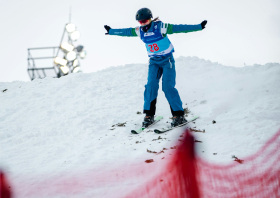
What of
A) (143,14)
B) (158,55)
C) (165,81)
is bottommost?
(165,81)

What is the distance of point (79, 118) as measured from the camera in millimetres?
4992

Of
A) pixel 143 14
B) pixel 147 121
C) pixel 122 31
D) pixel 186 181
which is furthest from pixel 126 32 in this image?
pixel 186 181

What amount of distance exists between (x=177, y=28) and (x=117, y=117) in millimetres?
2256

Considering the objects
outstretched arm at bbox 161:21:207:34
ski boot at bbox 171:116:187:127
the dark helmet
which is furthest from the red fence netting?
the dark helmet

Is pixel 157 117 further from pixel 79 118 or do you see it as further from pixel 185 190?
pixel 185 190

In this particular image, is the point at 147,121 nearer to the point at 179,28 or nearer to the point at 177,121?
the point at 177,121

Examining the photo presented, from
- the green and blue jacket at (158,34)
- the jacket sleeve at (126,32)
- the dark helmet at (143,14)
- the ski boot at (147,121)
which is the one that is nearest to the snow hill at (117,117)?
the ski boot at (147,121)

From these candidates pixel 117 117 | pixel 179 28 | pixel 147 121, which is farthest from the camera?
pixel 117 117

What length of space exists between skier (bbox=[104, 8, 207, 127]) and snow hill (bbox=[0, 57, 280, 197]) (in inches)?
16.3

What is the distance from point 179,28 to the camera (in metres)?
3.98

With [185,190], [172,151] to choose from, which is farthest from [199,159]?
[185,190]

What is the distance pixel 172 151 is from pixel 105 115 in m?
2.40

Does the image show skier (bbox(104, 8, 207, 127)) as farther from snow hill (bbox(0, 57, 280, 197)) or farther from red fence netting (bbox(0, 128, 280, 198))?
red fence netting (bbox(0, 128, 280, 198))

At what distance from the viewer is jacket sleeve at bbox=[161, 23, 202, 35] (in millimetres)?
3878
